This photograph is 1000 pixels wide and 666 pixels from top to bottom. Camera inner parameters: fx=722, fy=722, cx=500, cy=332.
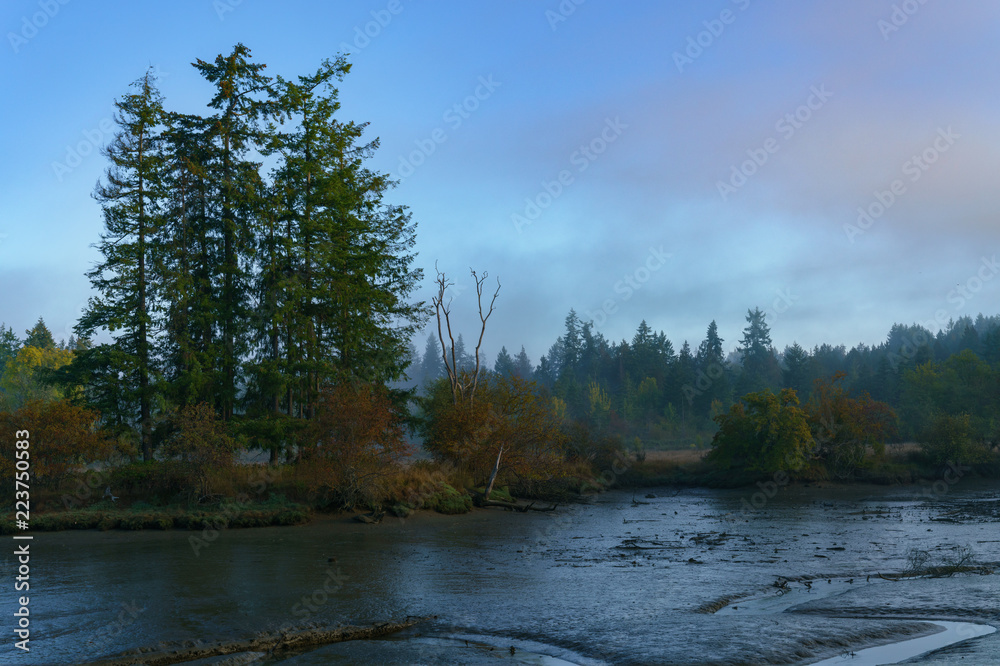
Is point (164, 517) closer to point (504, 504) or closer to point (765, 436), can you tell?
point (504, 504)

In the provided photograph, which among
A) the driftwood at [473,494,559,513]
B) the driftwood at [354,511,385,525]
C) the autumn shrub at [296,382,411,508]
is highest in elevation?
the autumn shrub at [296,382,411,508]

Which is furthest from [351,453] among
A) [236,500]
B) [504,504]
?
[504,504]

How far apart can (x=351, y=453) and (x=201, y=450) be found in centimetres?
517

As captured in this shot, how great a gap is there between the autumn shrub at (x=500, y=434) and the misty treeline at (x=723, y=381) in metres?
15.8

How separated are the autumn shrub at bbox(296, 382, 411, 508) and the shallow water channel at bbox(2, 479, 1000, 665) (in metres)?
1.33

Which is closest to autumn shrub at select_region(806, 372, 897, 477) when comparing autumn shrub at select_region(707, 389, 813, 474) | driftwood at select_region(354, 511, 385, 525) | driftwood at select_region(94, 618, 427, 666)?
autumn shrub at select_region(707, 389, 813, 474)

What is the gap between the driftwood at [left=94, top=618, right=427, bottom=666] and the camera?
9.38 metres

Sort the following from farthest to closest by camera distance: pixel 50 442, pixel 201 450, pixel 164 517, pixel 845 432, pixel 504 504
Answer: pixel 845 432, pixel 504 504, pixel 201 450, pixel 50 442, pixel 164 517

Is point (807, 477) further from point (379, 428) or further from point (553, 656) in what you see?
point (553, 656)

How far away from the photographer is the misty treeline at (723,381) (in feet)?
200

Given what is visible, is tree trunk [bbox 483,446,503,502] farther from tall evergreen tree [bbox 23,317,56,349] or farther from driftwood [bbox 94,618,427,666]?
tall evergreen tree [bbox 23,317,56,349]

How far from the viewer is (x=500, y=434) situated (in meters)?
33.1

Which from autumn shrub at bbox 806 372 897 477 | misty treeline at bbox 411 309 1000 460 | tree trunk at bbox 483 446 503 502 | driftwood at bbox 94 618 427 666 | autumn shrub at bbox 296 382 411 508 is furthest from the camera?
misty treeline at bbox 411 309 1000 460

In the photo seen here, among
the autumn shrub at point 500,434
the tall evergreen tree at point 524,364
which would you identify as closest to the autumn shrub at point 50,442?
the autumn shrub at point 500,434
